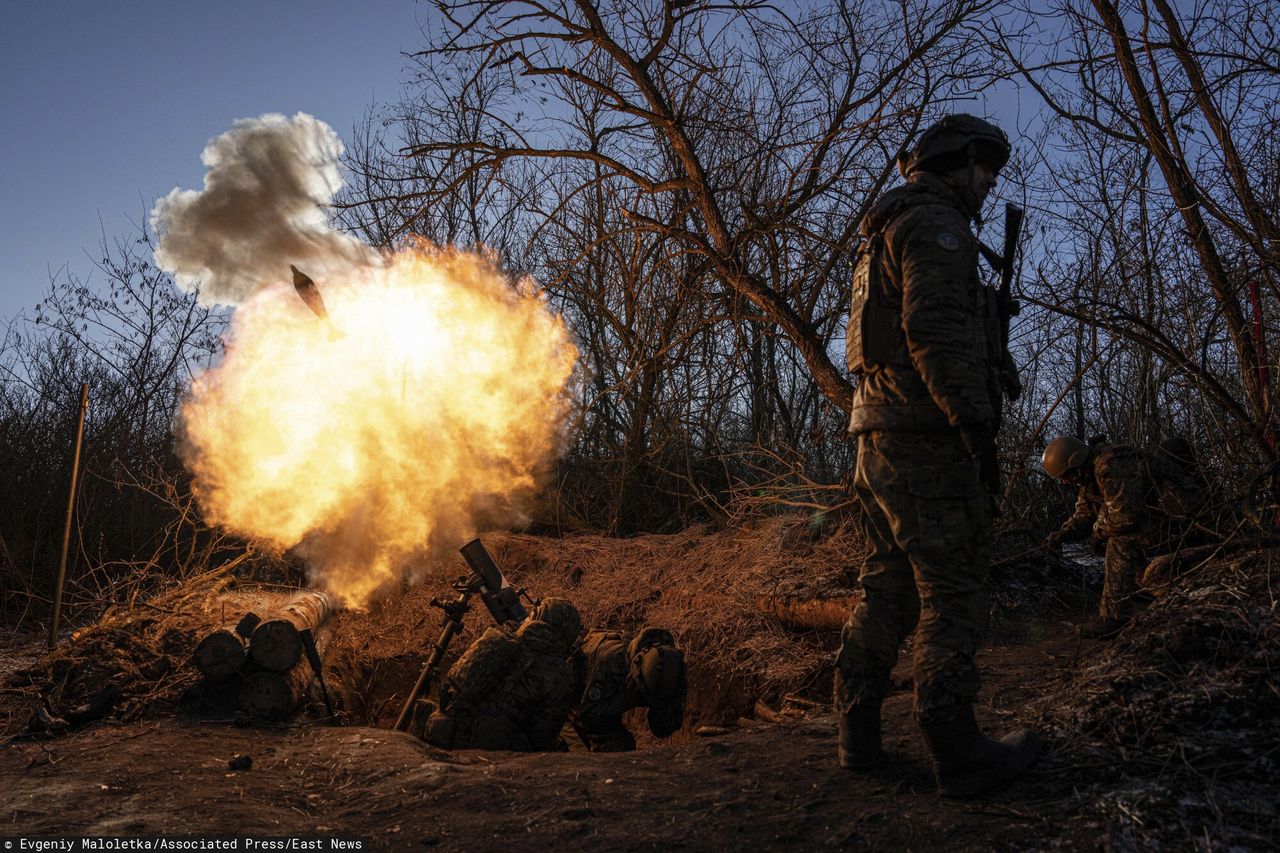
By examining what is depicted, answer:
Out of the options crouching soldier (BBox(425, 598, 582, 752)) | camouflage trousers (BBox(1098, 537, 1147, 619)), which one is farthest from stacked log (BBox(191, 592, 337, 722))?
camouflage trousers (BBox(1098, 537, 1147, 619))

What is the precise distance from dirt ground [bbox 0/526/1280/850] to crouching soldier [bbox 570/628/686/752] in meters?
0.47

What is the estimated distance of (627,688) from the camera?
592 centimetres

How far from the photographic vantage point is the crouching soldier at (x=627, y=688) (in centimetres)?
578

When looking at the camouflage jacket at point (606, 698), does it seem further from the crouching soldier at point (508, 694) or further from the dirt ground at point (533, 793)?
the dirt ground at point (533, 793)

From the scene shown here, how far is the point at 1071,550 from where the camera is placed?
31.2 feet

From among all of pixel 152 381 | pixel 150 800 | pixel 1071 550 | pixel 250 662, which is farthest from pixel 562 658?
pixel 152 381

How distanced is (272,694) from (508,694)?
1.64 metres

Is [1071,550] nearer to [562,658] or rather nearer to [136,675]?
[562,658]

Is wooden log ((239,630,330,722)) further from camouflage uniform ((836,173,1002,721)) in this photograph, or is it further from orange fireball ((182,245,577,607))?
camouflage uniform ((836,173,1002,721))

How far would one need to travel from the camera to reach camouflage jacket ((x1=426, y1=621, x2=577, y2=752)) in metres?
5.71

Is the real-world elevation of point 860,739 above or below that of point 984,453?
below

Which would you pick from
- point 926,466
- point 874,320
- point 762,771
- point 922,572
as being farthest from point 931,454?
point 762,771

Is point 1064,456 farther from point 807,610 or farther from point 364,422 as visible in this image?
point 364,422

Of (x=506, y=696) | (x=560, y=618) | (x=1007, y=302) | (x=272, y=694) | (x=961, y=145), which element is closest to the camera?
(x=961, y=145)
